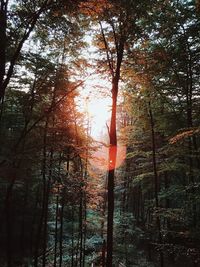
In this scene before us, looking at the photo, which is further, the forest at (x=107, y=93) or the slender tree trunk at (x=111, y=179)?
the slender tree trunk at (x=111, y=179)

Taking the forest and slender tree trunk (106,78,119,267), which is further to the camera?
slender tree trunk (106,78,119,267)

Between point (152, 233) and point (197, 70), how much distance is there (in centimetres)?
1533

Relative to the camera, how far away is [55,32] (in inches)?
371

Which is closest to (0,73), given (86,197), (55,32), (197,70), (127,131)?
(55,32)

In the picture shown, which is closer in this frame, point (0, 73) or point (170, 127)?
point (0, 73)

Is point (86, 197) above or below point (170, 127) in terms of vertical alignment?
below

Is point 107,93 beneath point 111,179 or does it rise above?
above

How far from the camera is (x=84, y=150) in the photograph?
12.2 metres

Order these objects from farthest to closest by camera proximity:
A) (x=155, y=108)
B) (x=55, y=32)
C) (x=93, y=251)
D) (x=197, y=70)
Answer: (x=93, y=251) < (x=155, y=108) < (x=197, y=70) < (x=55, y=32)

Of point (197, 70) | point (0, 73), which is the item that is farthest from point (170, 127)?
→ point (0, 73)

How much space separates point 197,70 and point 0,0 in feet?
33.9

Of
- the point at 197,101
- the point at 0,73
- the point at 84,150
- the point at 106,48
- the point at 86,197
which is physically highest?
the point at 106,48

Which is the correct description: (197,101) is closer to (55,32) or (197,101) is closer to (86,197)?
(86,197)

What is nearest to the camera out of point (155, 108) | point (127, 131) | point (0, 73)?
point (0, 73)
